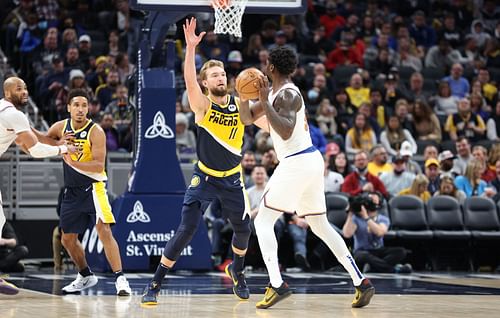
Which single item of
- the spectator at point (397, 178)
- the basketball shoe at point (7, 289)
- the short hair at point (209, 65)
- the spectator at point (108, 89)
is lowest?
the basketball shoe at point (7, 289)

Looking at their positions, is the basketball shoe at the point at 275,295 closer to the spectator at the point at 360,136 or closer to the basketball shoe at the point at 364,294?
the basketball shoe at the point at 364,294

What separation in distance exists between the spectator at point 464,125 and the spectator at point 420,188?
307cm

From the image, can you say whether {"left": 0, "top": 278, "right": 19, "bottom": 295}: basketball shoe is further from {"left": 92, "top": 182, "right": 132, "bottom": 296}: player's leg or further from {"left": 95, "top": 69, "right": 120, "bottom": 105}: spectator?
{"left": 95, "top": 69, "right": 120, "bottom": 105}: spectator

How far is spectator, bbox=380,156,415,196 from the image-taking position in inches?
637

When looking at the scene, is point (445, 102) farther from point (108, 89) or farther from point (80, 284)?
point (80, 284)

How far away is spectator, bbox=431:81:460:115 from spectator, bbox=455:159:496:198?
3.65m

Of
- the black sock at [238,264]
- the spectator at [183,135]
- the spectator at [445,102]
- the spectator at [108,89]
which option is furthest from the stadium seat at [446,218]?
the black sock at [238,264]

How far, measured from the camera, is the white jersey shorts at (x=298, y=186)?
27.0ft

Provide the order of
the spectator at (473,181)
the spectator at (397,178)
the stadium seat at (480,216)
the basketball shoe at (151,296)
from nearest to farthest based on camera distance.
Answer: the basketball shoe at (151,296) < the stadium seat at (480,216) < the spectator at (397,178) < the spectator at (473,181)

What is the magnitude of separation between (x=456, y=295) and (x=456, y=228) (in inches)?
228

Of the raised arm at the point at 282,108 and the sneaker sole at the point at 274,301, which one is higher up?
the raised arm at the point at 282,108

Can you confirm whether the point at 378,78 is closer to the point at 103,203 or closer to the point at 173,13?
the point at 173,13

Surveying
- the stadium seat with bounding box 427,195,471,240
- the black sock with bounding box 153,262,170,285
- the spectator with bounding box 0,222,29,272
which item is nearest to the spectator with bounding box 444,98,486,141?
the stadium seat with bounding box 427,195,471,240

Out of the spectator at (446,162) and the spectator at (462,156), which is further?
the spectator at (462,156)
